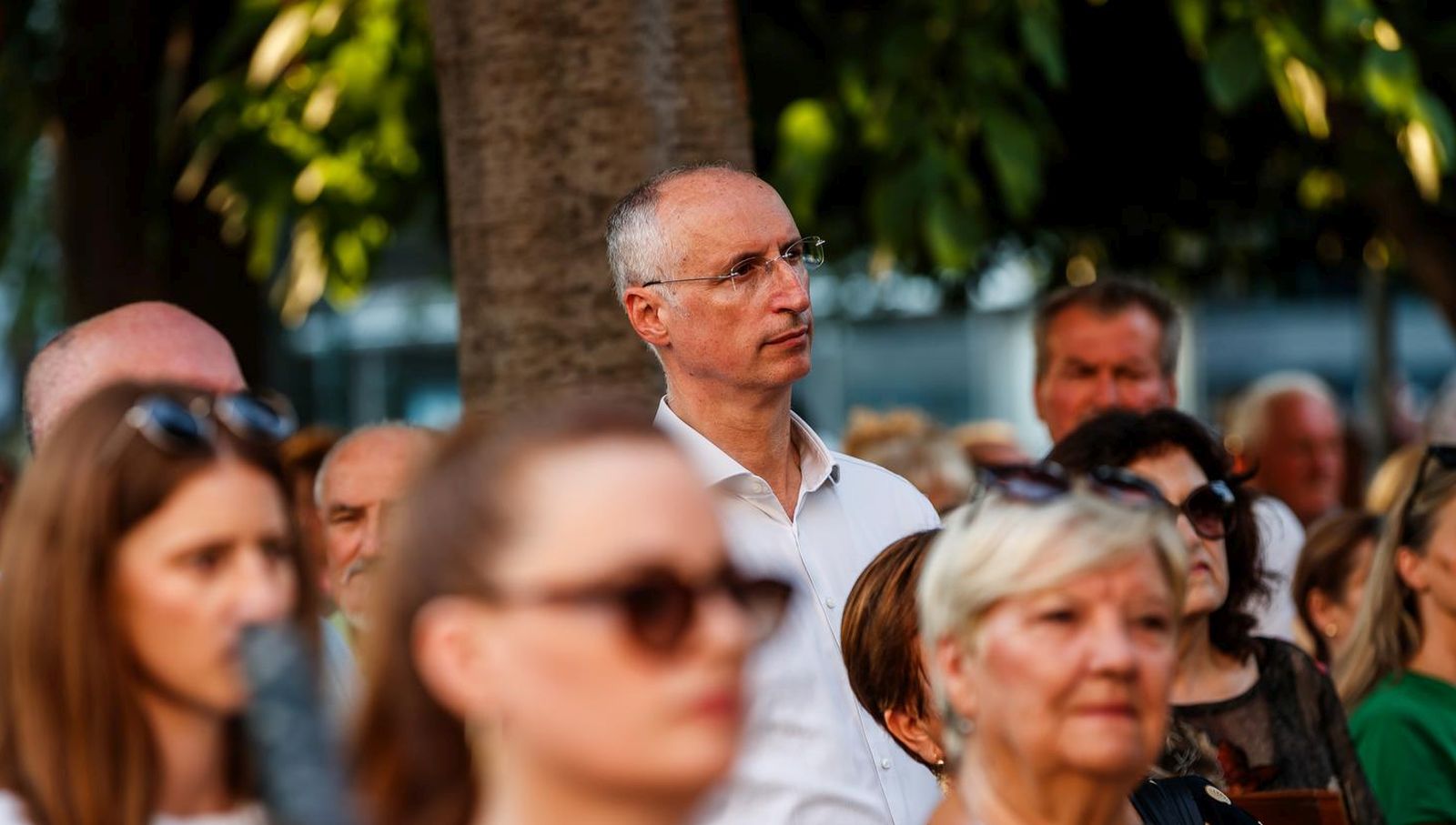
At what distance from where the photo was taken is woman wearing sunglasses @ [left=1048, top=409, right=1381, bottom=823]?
462cm

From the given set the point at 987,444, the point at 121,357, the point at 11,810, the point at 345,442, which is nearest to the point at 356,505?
the point at 345,442

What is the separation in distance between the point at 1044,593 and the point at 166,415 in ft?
3.48

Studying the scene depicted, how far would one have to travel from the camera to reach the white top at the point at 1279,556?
222 inches

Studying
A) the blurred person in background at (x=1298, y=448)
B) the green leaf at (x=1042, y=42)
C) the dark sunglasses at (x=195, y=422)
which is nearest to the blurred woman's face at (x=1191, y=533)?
the green leaf at (x=1042, y=42)

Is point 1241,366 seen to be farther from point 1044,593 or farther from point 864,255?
point 1044,593

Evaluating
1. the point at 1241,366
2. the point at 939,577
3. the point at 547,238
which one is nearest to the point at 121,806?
the point at 939,577

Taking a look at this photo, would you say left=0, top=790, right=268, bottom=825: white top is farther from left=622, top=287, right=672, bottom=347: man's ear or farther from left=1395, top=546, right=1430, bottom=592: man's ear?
left=1395, top=546, right=1430, bottom=592: man's ear

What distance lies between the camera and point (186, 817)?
8.16 feet

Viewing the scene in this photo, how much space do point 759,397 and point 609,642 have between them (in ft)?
6.94

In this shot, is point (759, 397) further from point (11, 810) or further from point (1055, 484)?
point (11, 810)

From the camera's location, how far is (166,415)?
99.2 inches

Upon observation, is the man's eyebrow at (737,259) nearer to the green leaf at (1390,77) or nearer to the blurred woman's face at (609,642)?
the blurred woman's face at (609,642)

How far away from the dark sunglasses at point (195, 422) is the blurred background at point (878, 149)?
251 centimetres

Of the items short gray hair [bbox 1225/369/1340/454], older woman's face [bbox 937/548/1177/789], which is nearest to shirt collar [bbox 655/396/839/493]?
older woman's face [bbox 937/548/1177/789]
